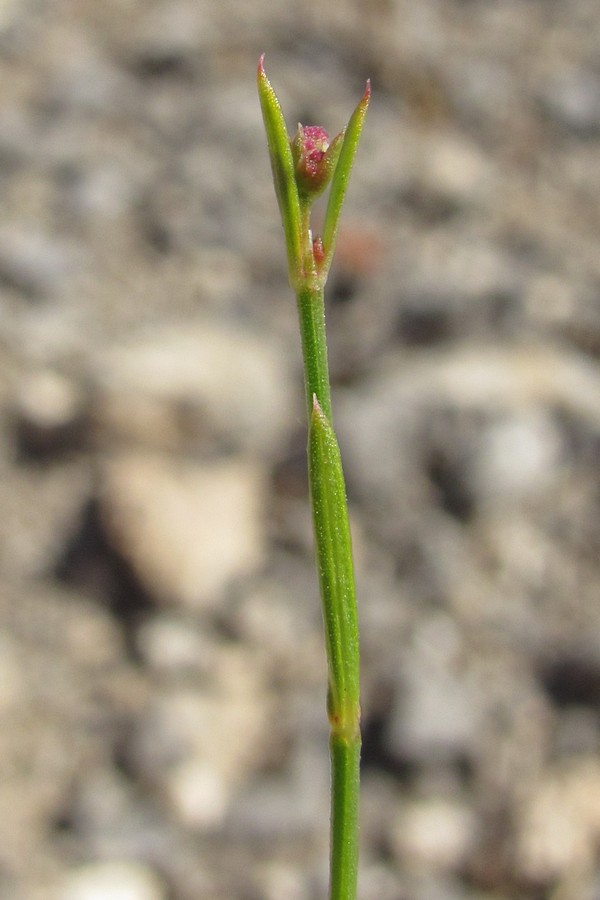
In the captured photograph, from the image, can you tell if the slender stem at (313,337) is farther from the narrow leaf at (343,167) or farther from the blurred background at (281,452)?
the blurred background at (281,452)

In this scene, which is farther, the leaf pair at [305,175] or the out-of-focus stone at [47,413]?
the out-of-focus stone at [47,413]

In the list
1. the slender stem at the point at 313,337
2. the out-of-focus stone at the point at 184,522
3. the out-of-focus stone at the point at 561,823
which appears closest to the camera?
the slender stem at the point at 313,337

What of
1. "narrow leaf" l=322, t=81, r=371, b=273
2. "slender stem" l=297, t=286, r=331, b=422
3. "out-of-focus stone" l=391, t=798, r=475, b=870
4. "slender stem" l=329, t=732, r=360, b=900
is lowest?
"slender stem" l=329, t=732, r=360, b=900

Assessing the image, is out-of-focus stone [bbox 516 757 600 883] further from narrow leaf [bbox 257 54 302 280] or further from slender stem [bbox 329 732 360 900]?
narrow leaf [bbox 257 54 302 280]

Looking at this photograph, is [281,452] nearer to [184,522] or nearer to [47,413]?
[184,522]

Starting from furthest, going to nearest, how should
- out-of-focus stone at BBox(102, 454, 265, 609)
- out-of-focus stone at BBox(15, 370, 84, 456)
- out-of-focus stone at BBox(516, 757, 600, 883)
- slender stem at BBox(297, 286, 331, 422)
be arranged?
out-of-focus stone at BBox(15, 370, 84, 456) < out-of-focus stone at BBox(102, 454, 265, 609) < out-of-focus stone at BBox(516, 757, 600, 883) < slender stem at BBox(297, 286, 331, 422)

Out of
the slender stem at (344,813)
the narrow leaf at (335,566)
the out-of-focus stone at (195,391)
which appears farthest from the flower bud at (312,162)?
the out-of-focus stone at (195,391)

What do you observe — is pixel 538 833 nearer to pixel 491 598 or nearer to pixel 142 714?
pixel 491 598

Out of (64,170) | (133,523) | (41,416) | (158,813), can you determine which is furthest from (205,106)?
(158,813)

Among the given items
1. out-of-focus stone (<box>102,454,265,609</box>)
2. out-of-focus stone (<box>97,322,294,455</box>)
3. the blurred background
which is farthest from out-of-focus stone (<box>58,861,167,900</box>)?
out-of-focus stone (<box>97,322,294,455</box>)
